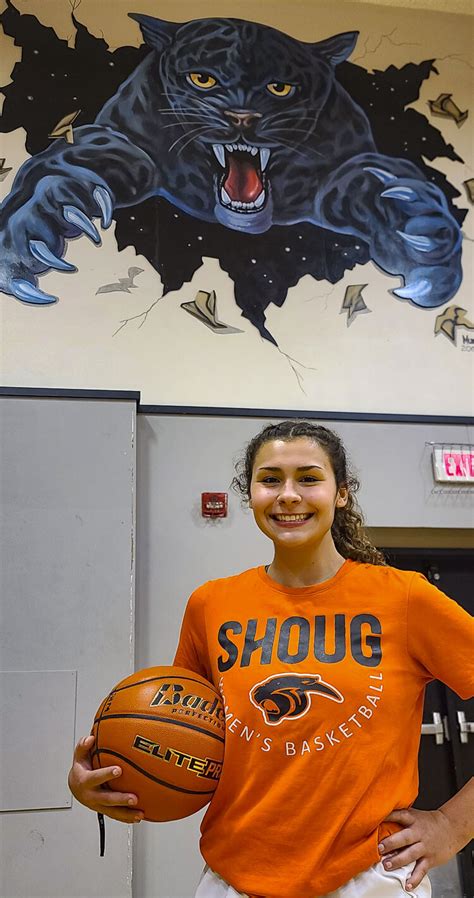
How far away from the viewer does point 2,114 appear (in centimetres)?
372

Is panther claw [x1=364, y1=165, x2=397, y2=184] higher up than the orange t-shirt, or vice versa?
panther claw [x1=364, y1=165, x2=397, y2=184]

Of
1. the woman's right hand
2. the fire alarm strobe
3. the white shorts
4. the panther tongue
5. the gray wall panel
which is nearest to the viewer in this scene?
the white shorts

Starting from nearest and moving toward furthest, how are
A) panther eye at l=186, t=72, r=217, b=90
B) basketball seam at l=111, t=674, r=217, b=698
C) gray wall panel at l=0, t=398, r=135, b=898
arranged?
basketball seam at l=111, t=674, r=217, b=698
gray wall panel at l=0, t=398, r=135, b=898
panther eye at l=186, t=72, r=217, b=90

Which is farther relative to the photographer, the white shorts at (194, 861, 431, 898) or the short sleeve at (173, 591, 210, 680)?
the short sleeve at (173, 591, 210, 680)

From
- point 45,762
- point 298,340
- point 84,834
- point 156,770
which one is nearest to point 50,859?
point 84,834

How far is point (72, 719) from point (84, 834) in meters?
0.40

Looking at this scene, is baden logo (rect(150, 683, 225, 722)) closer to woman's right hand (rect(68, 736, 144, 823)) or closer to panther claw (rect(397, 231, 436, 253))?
woman's right hand (rect(68, 736, 144, 823))

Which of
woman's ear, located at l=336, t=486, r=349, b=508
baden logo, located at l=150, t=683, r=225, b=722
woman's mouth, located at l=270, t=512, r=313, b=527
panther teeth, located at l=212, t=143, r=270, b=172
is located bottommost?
baden logo, located at l=150, t=683, r=225, b=722

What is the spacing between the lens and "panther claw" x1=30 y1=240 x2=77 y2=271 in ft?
11.7

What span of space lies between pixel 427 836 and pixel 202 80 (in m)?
3.72

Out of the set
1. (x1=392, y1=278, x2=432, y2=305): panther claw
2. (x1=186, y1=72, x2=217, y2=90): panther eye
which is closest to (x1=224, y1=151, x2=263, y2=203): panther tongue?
(x1=186, y1=72, x2=217, y2=90): panther eye

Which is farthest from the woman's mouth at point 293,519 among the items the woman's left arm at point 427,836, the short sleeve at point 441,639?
the woman's left arm at point 427,836

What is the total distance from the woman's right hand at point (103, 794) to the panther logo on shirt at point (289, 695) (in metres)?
0.31

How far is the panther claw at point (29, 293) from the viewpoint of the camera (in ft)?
11.5
